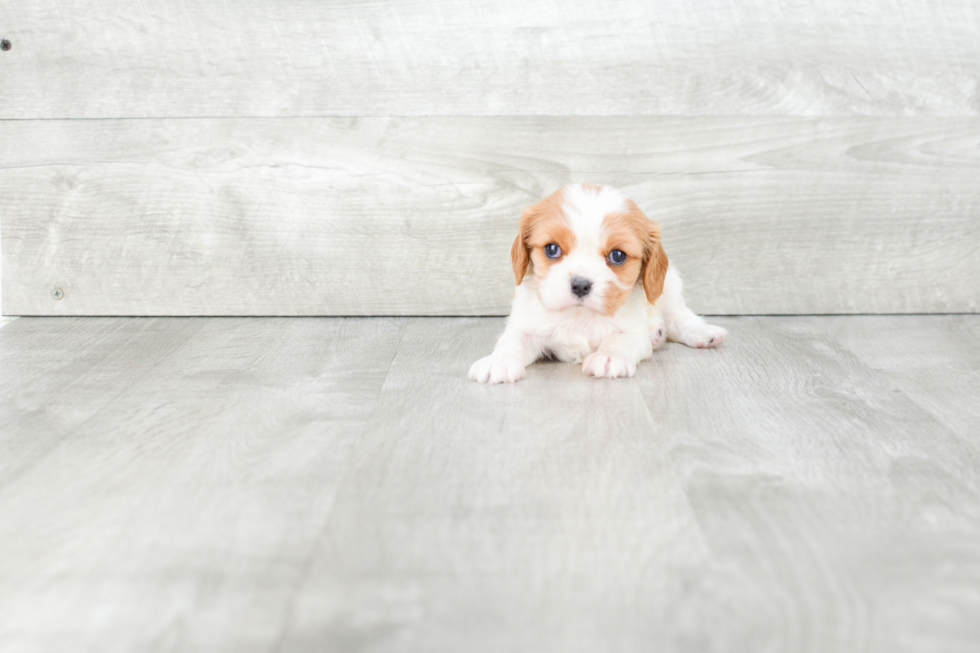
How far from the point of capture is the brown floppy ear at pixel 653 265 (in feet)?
5.47

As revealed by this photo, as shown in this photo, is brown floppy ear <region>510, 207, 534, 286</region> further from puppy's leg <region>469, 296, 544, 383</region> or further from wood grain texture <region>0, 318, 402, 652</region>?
wood grain texture <region>0, 318, 402, 652</region>

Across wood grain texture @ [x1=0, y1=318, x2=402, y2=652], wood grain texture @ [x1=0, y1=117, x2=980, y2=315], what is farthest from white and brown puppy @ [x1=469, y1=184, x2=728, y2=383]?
wood grain texture @ [x1=0, y1=117, x2=980, y2=315]

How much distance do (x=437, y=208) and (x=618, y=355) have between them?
0.75 m

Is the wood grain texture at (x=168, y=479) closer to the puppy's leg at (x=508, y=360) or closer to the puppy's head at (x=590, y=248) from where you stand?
the puppy's leg at (x=508, y=360)

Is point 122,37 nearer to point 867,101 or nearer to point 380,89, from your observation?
point 380,89

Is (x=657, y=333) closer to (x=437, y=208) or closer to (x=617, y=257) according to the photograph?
(x=617, y=257)

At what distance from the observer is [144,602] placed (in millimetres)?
842

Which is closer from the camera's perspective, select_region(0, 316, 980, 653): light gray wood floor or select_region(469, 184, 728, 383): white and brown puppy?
select_region(0, 316, 980, 653): light gray wood floor

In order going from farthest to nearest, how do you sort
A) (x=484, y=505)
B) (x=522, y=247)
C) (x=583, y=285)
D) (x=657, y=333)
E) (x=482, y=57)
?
1. (x=482, y=57)
2. (x=657, y=333)
3. (x=522, y=247)
4. (x=583, y=285)
5. (x=484, y=505)

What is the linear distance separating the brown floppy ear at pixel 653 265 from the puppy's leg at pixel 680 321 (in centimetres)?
22

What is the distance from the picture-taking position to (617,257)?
5.35 ft

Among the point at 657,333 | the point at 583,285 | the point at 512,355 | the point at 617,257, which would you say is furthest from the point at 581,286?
the point at 657,333

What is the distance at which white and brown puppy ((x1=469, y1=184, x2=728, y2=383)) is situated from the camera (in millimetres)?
1608

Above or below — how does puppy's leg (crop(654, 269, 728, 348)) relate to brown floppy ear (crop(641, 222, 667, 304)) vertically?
below
